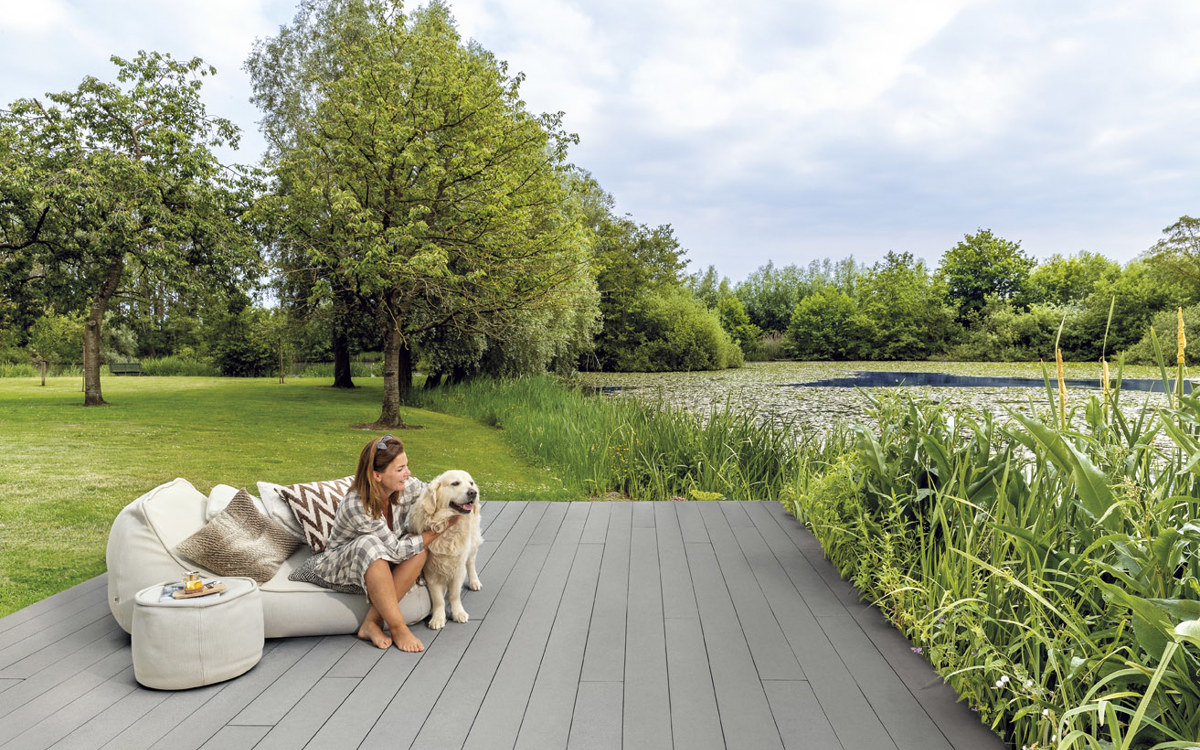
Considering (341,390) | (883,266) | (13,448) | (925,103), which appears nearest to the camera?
(13,448)

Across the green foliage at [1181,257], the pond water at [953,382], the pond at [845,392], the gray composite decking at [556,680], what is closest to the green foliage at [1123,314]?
the green foliage at [1181,257]

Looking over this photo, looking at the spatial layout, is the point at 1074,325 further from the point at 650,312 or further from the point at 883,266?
the point at 883,266

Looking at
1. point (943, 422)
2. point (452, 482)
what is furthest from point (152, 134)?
point (943, 422)

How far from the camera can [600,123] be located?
52.1 feet

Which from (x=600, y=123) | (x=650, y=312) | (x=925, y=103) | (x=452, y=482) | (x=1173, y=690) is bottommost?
(x=1173, y=690)

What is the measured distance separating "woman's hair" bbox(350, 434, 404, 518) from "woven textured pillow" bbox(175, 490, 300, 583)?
0.43m

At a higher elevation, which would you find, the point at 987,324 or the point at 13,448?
the point at 987,324

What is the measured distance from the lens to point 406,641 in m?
2.38

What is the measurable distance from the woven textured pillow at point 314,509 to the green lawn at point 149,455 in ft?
6.70

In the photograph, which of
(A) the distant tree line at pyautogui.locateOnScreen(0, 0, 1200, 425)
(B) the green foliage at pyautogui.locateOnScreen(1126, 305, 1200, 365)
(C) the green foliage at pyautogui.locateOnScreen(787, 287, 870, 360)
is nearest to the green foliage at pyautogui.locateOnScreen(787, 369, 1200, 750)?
(A) the distant tree line at pyautogui.locateOnScreen(0, 0, 1200, 425)

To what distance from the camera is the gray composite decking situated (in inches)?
71.0

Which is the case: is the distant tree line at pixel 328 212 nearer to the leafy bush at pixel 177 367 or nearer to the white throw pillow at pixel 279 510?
the white throw pillow at pixel 279 510

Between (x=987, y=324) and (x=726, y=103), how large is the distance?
47.6 ft

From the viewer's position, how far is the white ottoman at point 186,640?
2057 millimetres
